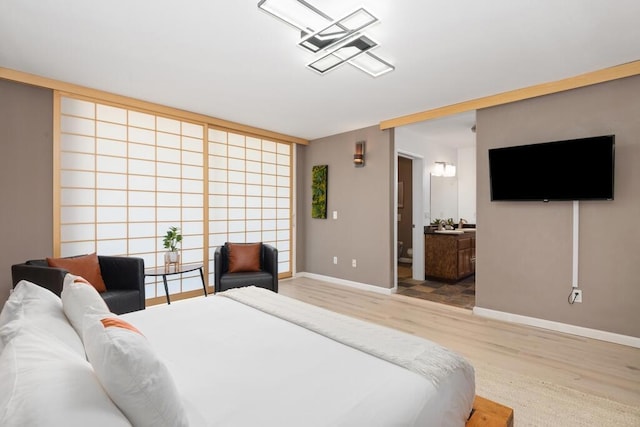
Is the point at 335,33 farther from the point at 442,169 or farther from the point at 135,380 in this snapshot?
the point at 442,169

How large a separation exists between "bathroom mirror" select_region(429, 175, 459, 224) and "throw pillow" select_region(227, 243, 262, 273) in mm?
3416

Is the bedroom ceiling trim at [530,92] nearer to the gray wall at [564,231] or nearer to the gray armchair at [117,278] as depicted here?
the gray wall at [564,231]

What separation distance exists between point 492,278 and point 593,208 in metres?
1.14

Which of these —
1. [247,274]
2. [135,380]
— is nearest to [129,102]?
[247,274]

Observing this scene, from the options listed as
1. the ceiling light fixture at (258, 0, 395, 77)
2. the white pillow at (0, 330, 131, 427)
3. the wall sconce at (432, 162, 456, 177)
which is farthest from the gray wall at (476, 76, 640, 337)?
the white pillow at (0, 330, 131, 427)

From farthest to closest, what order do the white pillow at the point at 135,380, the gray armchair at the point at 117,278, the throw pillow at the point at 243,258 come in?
the throw pillow at the point at 243,258 → the gray armchair at the point at 117,278 → the white pillow at the point at 135,380

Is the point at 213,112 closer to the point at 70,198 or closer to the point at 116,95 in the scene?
the point at 116,95

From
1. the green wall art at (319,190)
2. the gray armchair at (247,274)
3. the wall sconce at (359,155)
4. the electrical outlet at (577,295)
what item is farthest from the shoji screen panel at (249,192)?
the electrical outlet at (577,295)

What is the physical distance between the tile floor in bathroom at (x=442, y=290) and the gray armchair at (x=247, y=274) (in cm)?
188

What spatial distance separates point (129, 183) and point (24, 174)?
2.97 feet

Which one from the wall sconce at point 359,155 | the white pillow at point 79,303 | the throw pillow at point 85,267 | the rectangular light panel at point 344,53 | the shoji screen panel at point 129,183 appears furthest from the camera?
the wall sconce at point 359,155

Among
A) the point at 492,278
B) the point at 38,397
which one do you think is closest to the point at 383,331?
the point at 38,397

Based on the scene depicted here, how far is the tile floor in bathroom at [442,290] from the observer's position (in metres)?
4.14

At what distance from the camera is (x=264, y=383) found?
44.0 inches
